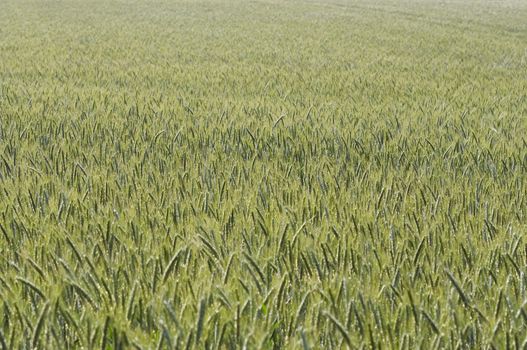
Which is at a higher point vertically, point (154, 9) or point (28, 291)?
point (28, 291)

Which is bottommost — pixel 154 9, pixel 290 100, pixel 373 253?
pixel 154 9

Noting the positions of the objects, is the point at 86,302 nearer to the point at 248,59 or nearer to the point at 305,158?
the point at 305,158

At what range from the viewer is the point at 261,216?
1.85m

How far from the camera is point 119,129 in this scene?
133 inches

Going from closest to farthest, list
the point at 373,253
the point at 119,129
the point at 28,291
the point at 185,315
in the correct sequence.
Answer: the point at 185,315
the point at 28,291
the point at 373,253
the point at 119,129

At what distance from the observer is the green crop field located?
4.12ft

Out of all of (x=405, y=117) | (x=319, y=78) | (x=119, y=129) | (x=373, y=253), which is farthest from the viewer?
(x=319, y=78)

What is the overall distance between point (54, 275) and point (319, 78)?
16.3 ft

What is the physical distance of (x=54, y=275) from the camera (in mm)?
1479

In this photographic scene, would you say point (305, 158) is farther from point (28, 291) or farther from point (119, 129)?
point (28, 291)

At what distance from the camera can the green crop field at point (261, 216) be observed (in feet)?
4.12

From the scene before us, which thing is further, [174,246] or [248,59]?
[248,59]

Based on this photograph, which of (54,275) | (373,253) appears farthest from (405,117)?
(54,275)

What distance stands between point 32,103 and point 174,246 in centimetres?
287
